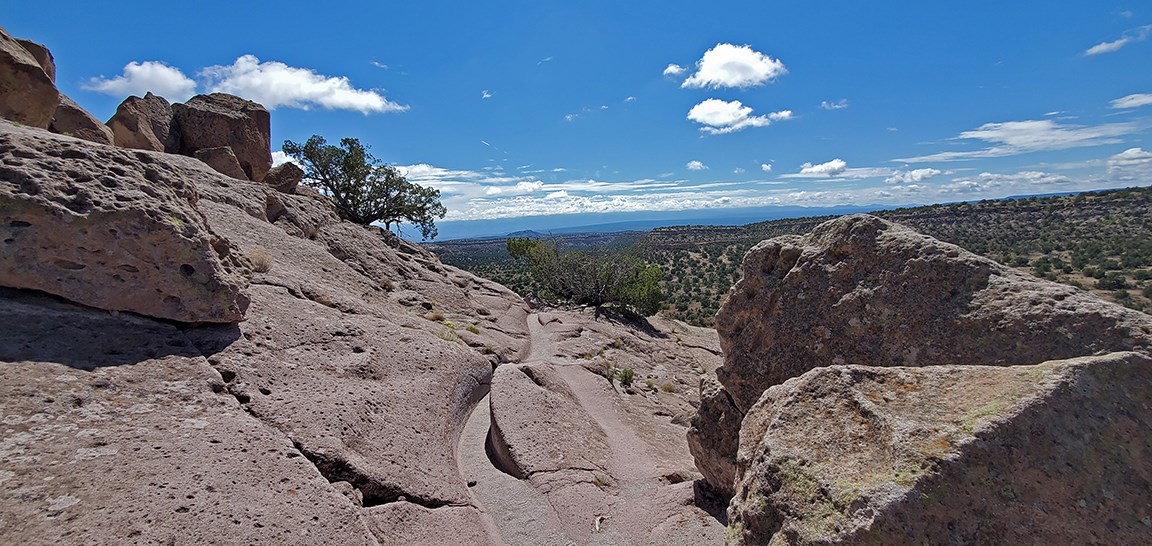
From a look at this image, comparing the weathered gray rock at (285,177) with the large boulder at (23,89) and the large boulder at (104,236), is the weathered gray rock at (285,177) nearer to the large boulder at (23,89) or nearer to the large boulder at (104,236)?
the large boulder at (23,89)

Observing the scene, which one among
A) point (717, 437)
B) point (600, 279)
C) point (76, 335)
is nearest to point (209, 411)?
point (76, 335)

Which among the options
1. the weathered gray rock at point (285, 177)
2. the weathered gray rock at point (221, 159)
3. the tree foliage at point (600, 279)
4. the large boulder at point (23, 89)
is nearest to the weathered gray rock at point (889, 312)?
the large boulder at point (23, 89)

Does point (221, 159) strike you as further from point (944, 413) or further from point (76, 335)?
point (944, 413)

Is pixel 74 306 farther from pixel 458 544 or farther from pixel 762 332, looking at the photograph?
pixel 762 332

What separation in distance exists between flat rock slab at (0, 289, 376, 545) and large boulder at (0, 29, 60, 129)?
31.9 ft

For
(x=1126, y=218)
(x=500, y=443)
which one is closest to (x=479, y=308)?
(x=500, y=443)

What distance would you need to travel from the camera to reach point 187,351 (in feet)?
21.0

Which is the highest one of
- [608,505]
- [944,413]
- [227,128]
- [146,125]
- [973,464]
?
[227,128]

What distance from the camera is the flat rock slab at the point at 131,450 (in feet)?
13.4

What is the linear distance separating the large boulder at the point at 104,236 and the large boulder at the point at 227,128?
17.3m

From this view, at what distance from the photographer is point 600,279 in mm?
32844

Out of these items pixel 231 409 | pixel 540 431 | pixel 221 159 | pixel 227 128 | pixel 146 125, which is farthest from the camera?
pixel 227 128

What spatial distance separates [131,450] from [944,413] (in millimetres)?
6803

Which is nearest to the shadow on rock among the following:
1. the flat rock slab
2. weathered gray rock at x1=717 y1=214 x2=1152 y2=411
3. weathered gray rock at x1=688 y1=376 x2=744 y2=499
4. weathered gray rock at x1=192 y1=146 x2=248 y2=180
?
the flat rock slab
